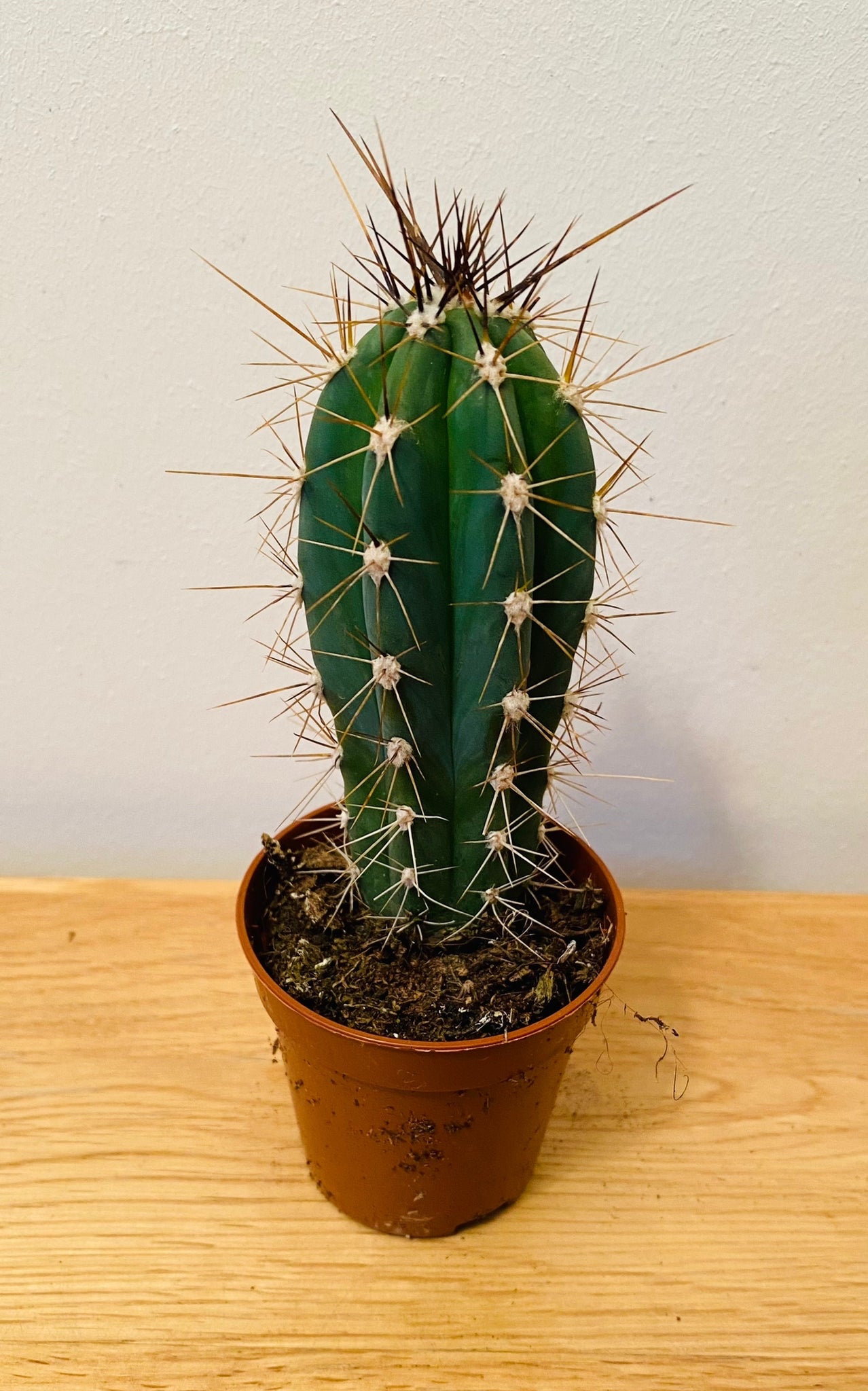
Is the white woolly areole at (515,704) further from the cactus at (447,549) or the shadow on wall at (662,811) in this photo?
the shadow on wall at (662,811)

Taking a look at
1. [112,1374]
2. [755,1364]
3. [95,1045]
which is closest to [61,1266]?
[112,1374]

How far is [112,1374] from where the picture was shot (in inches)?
21.3

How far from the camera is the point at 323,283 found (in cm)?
79

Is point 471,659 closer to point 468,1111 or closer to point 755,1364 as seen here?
point 468,1111

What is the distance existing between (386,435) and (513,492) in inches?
2.8

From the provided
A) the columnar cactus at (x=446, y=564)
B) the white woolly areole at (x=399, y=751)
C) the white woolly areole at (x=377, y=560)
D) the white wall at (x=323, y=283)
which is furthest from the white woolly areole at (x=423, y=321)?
the white wall at (x=323, y=283)

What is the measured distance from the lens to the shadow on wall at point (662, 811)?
98cm

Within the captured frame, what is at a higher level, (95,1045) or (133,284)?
(133,284)

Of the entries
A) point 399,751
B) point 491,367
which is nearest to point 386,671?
point 399,751

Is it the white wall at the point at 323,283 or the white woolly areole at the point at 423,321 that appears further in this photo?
the white wall at the point at 323,283

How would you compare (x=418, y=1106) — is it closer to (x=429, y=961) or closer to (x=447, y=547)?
(x=429, y=961)

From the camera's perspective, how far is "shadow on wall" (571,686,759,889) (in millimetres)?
979

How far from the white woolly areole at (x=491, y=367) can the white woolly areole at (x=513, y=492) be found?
47 mm

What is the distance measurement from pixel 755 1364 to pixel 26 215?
99cm
